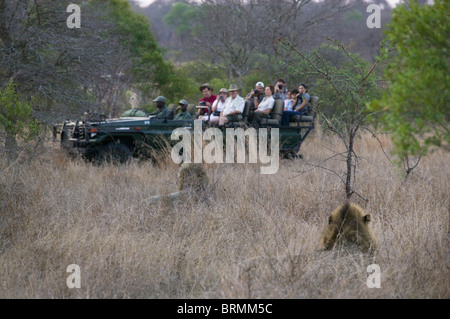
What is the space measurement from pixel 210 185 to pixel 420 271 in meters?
3.09

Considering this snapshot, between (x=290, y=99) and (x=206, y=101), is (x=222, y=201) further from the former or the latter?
(x=290, y=99)

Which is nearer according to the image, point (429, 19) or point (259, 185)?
point (429, 19)

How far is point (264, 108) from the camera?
10656 mm

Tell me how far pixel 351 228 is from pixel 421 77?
1.43 m

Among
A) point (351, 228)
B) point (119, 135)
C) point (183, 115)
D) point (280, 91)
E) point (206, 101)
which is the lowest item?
point (351, 228)

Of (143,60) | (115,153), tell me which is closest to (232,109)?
(115,153)

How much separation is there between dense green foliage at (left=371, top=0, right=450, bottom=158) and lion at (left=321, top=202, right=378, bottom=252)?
99 cm

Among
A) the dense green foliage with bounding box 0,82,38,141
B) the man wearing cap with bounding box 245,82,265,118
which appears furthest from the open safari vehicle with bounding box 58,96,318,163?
the dense green foliage with bounding box 0,82,38,141

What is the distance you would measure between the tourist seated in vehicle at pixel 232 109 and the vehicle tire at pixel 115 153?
1.80m

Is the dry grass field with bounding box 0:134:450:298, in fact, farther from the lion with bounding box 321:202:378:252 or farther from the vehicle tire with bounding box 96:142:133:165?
the vehicle tire with bounding box 96:142:133:165

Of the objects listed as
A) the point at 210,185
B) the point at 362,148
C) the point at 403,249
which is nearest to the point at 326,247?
the point at 403,249

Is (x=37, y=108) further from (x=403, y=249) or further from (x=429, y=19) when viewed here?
(x=429, y=19)
